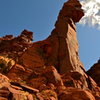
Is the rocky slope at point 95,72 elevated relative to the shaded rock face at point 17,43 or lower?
lower

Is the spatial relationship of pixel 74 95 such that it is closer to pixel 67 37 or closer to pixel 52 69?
pixel 52 69

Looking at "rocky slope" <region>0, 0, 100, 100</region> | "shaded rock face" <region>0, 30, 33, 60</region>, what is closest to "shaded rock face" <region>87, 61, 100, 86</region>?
"rocky slope" <region>0, 0, 100, 100</region>

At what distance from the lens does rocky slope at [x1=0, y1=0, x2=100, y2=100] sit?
24.3 m

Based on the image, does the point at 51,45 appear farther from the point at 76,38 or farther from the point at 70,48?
the point at 76,38

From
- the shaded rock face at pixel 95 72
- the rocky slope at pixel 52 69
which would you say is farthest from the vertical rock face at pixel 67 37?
the shaded rock face at pixel 95 72

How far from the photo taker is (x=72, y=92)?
26266 millimetres

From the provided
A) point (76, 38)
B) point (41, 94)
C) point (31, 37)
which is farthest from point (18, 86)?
point (31, 37)

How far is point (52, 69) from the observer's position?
3322 cm

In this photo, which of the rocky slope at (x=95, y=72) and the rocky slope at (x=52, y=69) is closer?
the rocky slope at (x=52, y=69)

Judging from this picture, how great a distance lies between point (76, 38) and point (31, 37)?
128 feet

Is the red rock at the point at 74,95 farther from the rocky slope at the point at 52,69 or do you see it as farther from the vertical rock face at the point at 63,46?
the vertical rock face at the point at 63,46

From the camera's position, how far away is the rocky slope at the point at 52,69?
79.9 ft

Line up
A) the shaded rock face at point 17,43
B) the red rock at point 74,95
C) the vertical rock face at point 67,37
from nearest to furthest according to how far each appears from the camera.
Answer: the red rock at point 74,95 < the vertical rock face at point 67,37 < the shaded rock face at point 17,43

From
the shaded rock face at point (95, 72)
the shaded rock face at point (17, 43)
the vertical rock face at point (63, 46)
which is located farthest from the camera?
the shaded rock face at point (17, 43)
